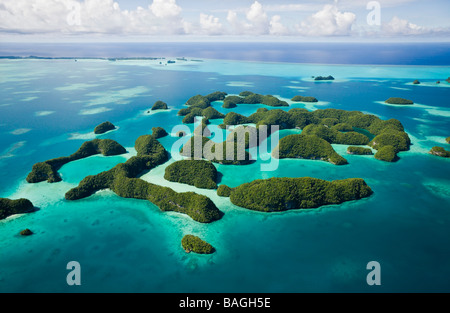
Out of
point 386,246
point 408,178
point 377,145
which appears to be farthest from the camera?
point 377,145

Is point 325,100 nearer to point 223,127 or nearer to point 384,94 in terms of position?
point 384,94

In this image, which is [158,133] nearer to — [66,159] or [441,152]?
[66,159]

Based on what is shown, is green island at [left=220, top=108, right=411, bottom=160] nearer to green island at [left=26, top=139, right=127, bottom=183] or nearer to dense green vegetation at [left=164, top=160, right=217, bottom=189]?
dense green vegetation at [left=164, top=160, right=217, bottom=189]

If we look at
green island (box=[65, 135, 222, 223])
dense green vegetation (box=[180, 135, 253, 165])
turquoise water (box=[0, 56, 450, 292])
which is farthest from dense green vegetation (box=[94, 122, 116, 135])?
dense green vegetation (box=[180, 135, 253, 165])

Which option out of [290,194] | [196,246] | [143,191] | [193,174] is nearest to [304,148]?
[290,194]

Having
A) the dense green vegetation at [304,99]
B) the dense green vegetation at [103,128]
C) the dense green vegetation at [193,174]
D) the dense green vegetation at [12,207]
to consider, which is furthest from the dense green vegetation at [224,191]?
the dense green vegetation at [304,99]

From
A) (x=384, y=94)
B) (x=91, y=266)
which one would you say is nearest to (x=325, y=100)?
(x=384, y=94)

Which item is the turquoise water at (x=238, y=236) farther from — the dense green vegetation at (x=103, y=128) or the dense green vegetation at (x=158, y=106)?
the dense green vegetation at (x=158, y=106)
